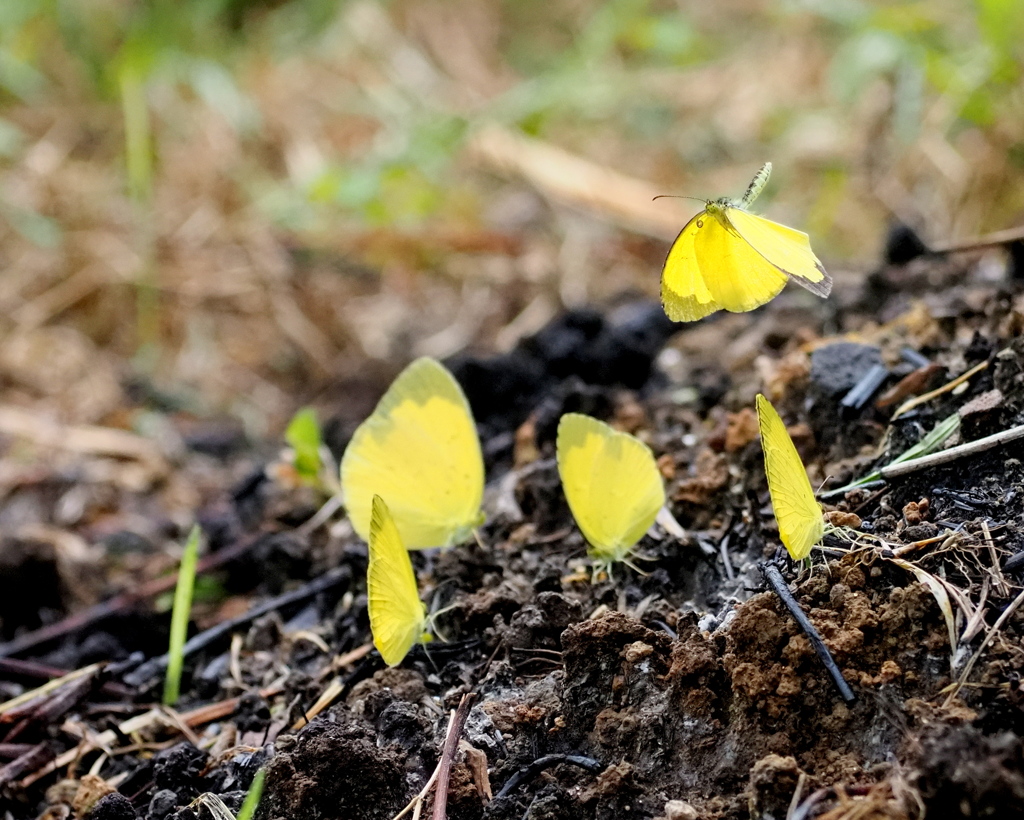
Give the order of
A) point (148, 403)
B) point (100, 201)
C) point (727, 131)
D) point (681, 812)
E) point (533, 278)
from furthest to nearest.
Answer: point (727, 131)
point (100, 201)
point (533, 278)
point (148, 403)
point (681, 812)

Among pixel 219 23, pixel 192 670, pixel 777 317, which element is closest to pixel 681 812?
pixel 192 670

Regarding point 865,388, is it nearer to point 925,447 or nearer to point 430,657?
point 925,447

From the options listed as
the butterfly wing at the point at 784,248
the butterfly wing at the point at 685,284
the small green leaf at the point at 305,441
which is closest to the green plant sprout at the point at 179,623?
the small green leaf at the point at 305,441

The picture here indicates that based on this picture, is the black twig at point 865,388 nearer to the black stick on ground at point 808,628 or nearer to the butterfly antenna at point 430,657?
the black stick on ground at point 808,628

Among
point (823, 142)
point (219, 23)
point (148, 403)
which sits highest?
point (219, 23)

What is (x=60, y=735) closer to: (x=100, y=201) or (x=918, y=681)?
(x=918, y=681)

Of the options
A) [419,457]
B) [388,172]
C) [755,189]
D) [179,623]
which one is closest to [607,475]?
[419,457]
